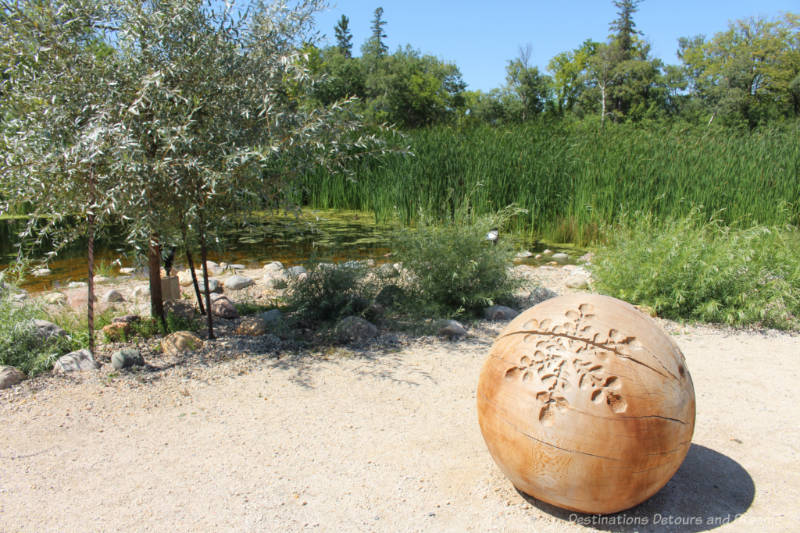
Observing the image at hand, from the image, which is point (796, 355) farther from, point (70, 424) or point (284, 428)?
point (70, 424)

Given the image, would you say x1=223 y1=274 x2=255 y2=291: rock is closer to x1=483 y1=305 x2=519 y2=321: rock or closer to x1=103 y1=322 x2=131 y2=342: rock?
x1=103 y1=322 x2=131 y2=342: rock

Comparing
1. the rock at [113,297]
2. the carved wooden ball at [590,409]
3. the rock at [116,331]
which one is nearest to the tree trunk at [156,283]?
the rock at [116,331]

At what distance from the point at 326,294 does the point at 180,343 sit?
4.62 ft

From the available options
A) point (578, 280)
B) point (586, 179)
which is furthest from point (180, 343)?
point (586, 179)

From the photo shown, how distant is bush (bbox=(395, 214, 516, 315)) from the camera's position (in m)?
5.54

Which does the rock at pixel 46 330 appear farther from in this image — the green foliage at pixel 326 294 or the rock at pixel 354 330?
the rock at pixel 354 330

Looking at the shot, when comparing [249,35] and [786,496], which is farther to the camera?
[249,35]

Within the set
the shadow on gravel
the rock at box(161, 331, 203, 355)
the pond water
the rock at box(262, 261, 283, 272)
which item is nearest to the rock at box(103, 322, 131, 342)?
the rock at box(161, 331, 203, 355)

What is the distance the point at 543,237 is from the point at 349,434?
817 centimetres

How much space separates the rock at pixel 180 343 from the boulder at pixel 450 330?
83.7 inches

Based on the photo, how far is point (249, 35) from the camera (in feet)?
15.1

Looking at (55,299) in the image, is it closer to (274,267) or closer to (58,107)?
(58,107)

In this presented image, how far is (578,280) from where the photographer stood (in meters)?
7.00

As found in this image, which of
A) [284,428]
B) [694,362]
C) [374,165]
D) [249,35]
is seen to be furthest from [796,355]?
[374,165]
